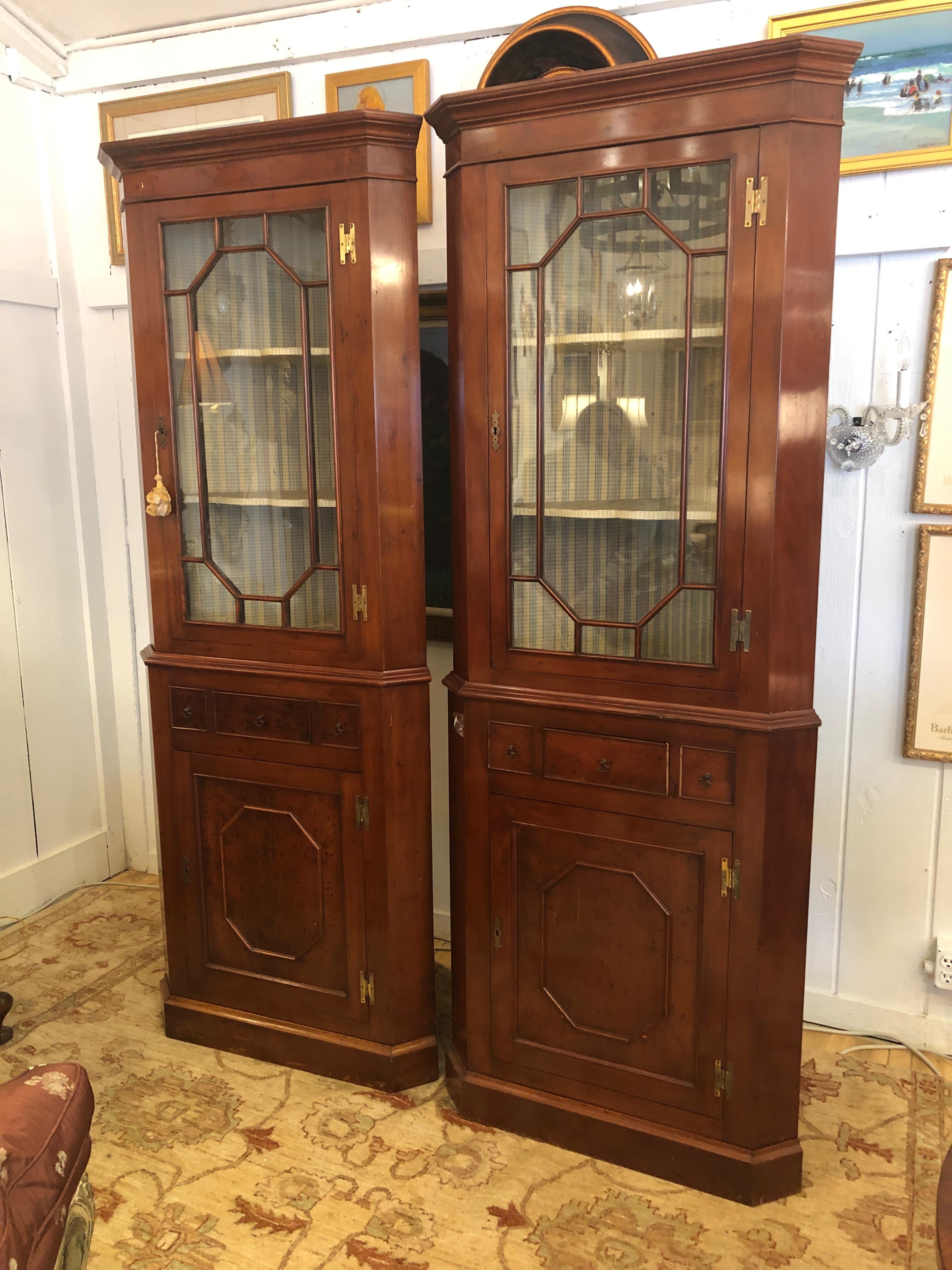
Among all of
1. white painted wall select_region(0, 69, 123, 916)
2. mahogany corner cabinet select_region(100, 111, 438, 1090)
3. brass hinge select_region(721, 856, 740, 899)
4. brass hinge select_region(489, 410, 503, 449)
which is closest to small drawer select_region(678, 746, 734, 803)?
brass hinge select_region(721, 856, 740, 899)

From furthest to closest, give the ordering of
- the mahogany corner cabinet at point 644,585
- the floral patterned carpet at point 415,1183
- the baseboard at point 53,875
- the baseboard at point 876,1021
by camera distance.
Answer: the baseboard at point 53,875 → the baseboard at point 876,1021 → the floral patterned carpet at point 415,1183 → the mahogany corner cabinet at point 644,585

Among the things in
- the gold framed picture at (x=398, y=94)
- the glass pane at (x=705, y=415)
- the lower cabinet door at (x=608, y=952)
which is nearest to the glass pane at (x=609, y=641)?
the glass pane at (x=705, y=415)

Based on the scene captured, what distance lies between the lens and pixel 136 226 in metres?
2.12

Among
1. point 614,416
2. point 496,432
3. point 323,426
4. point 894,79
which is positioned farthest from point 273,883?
point 894,79

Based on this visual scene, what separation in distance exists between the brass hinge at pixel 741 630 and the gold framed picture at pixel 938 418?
730mm

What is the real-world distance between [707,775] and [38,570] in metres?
2.21

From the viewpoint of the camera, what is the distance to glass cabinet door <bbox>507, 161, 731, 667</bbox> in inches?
67.9

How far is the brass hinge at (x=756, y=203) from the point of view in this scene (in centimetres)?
162

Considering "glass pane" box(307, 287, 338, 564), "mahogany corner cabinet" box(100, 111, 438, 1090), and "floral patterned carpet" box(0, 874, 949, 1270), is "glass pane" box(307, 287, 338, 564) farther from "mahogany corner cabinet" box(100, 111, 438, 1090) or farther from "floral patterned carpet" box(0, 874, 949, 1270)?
"floral patterned carpet" box(0, 874, 949, 1270)

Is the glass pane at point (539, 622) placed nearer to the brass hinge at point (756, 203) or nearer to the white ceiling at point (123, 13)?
the brass hinge at point (756, 203)

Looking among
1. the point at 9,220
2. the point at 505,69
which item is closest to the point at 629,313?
the point at 505,69

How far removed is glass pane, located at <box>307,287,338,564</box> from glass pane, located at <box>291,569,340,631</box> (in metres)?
0.04

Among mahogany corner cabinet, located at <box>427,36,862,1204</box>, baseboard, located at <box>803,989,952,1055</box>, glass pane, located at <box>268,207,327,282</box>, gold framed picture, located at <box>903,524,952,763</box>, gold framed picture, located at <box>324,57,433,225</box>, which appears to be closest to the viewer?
mahogany corner cabinet, located at <box>427,36,862,1204</box>

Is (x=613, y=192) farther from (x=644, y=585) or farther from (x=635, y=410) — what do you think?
(x=644, y=585)
